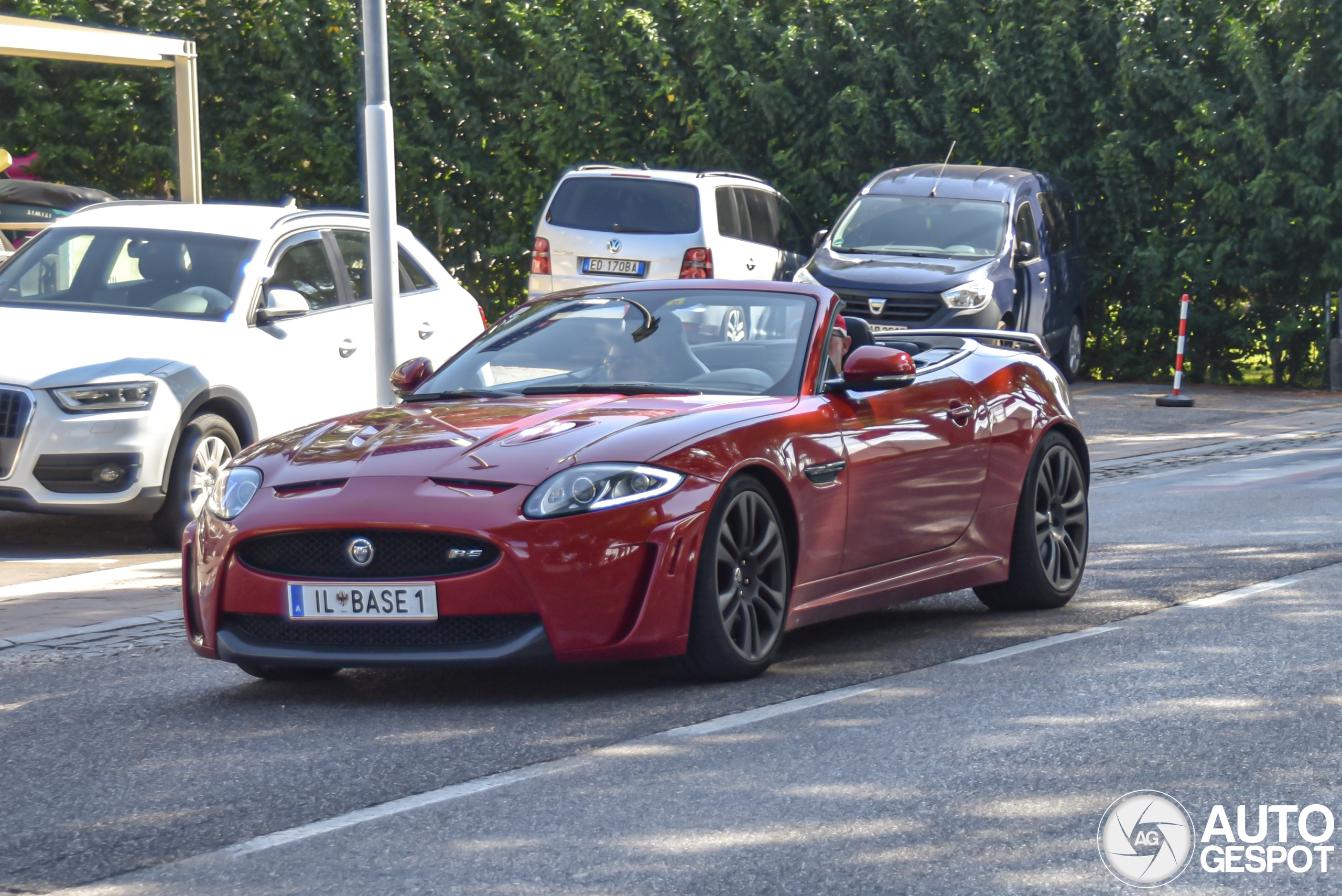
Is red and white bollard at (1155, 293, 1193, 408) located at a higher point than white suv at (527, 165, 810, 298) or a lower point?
lower

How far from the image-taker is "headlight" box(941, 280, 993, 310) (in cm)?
1806

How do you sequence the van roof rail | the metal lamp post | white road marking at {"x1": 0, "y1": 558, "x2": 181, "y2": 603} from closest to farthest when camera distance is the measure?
white road marking at {"x1": 0, "y1": 558, "x2": 181, "y2": 603}
the metal lamp post
the van roof rail

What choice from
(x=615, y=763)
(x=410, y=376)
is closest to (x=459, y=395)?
(x=410, y=376)

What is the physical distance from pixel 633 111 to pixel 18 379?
15158 mm

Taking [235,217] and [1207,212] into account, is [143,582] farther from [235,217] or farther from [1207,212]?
[1207,212]

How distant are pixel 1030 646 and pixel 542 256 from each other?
13175mm

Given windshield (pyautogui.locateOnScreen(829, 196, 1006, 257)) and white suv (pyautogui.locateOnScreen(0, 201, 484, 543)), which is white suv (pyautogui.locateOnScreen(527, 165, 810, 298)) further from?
white suv (pyautogui.locateOnScreen(0, 201, 484, 543))

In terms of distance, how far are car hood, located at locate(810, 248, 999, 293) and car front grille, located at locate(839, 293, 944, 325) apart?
0.24ft

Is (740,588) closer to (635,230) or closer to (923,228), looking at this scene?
(923,228)

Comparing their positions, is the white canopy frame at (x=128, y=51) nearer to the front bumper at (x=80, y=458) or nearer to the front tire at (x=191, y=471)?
the front tire at (x=191, y=471)

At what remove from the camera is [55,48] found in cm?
1786

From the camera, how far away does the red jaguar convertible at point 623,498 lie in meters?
5.98

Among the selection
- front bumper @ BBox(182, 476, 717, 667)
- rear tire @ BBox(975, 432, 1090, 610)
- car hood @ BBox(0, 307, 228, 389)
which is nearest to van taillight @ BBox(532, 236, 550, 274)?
car hood @ BBox(0, 307, 228, 389)

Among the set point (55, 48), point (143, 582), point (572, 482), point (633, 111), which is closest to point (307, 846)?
point (572, 482)
